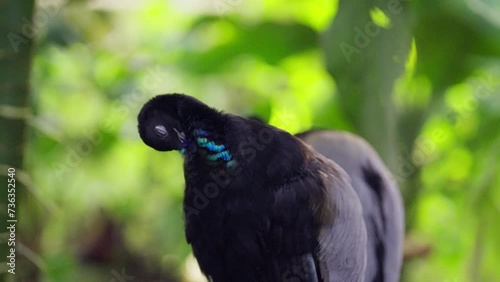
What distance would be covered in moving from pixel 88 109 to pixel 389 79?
0.58 metres

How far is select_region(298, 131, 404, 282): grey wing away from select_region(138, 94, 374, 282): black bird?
0.11 m

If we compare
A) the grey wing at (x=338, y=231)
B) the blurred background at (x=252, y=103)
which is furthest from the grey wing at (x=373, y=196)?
the blurred background at (x=252, y=103)

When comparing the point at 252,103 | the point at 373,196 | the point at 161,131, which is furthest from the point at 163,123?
the point at 252,103

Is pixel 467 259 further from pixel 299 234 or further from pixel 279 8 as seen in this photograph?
pixel 299 234

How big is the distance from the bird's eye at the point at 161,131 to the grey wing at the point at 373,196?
0.19 metres

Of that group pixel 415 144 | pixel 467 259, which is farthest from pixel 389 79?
pixel 467 259

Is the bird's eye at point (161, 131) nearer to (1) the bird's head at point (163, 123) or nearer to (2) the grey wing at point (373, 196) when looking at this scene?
(1) the bird's head at point (163, 123)

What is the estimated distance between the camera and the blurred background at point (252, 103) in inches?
27.3

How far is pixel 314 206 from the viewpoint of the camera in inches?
11.2

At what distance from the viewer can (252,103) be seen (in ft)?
3.09

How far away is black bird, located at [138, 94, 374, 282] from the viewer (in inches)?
10.0

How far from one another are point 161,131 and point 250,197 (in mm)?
45

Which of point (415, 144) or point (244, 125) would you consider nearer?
point (244, 125)

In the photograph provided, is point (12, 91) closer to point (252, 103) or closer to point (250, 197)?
point (250, 197)
